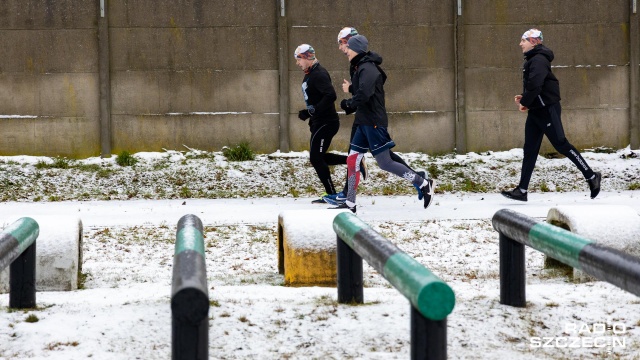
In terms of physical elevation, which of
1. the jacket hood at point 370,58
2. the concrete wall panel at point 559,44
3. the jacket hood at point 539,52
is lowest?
the jacket hood at point 370,58

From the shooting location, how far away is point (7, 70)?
12445 mm

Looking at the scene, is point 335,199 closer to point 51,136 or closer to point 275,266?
point 275,266

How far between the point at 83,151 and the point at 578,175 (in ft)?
23.3

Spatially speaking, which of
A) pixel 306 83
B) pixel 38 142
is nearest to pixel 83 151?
pixel 38 142

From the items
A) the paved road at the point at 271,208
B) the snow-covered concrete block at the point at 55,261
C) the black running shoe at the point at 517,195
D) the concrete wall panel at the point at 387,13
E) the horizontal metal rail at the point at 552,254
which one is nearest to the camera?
the horizontal metal rail at the point at 552,254

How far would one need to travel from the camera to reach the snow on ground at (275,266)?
4.31 metres

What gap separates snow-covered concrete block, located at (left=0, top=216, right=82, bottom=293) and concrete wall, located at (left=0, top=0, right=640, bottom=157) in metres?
6.87

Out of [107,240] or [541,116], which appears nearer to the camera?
[107,240]

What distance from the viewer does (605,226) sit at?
6035mm

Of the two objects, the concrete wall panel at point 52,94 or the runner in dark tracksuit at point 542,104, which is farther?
the concrete wall panel at point 52,94

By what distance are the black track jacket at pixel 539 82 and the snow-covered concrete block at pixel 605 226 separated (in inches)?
135

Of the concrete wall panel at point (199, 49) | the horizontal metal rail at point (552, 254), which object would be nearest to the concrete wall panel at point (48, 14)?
the concrete wall panel at point (199, 49)

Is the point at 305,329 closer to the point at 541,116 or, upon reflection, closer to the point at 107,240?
the point at 107,240

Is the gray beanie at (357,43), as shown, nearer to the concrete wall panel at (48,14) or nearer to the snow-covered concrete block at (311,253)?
the snow-covered concrete block at (311,253)
